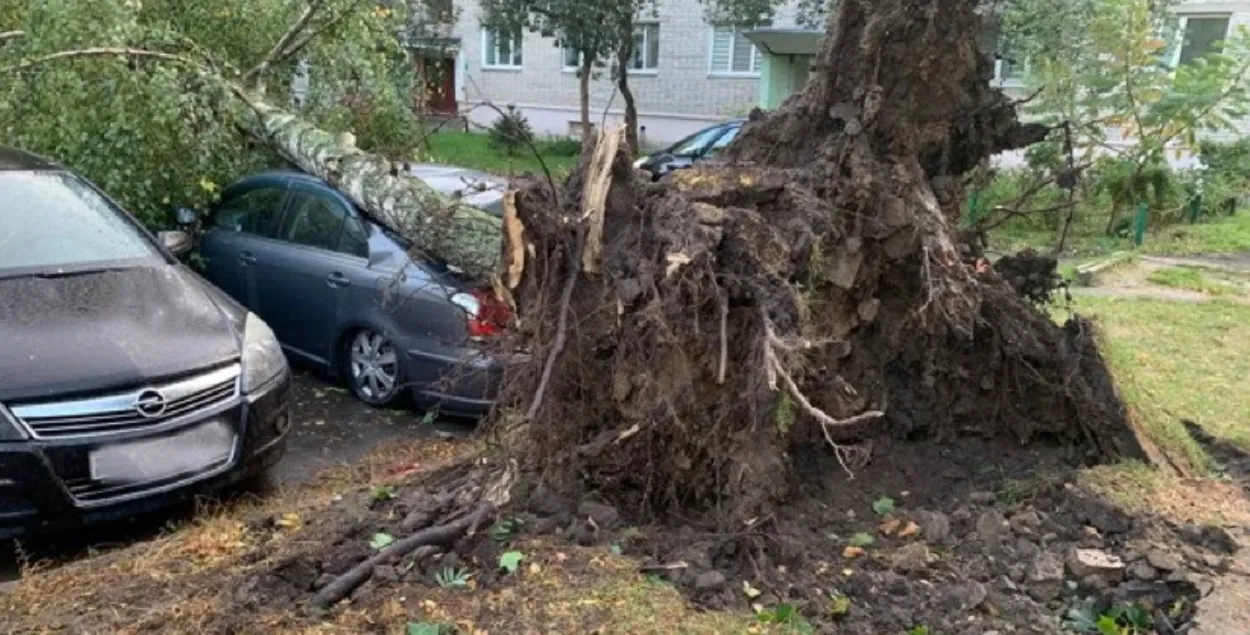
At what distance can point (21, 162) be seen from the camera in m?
6.07

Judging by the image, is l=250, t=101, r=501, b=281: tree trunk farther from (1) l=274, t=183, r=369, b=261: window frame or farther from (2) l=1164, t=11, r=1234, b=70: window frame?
(2) l=1164, t=11, r=1234, b=70: window frame

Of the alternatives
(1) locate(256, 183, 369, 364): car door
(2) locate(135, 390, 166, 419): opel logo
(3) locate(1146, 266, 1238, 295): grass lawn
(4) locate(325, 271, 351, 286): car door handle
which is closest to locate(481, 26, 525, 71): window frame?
(3) locate(1146, 266, 1238, 295): grass lawn

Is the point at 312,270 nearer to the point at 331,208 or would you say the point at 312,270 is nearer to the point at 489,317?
the point at 331,208

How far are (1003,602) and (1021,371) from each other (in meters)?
1.55

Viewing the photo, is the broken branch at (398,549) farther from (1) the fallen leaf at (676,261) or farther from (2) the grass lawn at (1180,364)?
(2) the grass lawn at (1180,364)

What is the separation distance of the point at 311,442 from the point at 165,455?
5.26 feet

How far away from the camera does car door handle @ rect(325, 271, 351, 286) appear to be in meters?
6.74

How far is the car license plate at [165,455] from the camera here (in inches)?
173

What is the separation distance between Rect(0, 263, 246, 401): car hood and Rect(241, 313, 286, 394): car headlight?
6cm

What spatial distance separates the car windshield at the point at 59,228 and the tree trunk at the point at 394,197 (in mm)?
1515

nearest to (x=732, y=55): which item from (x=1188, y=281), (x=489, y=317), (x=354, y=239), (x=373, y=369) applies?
(x=1188, y=281)

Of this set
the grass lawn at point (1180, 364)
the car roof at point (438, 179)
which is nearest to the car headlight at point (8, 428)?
the car roof at point (438, 179)

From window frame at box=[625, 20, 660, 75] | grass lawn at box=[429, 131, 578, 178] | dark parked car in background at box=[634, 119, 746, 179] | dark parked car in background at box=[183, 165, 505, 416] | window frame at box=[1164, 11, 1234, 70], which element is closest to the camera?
dark parked car in background at box=[183, 165, 505, 416]

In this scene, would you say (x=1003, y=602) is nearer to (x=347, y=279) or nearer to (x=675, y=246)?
(x=675, y=246)
